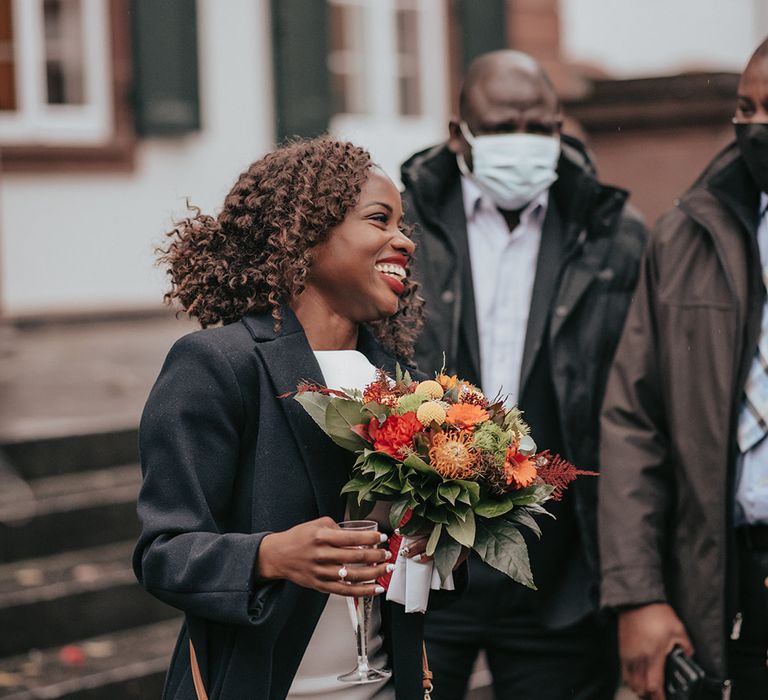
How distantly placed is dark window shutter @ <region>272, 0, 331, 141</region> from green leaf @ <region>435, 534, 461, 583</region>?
26.6 ft

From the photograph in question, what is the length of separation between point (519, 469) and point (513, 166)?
1726mm

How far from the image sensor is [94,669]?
5215mm

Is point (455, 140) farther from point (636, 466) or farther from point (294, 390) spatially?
point (294, 390)

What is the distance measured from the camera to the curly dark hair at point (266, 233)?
2885mm

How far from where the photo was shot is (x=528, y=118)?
430 centimetres

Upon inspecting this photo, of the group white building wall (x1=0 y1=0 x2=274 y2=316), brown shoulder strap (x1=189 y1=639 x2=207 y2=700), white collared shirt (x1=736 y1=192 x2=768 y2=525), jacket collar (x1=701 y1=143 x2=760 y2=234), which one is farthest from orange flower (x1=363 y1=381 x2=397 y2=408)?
white building wall (x1=0 y1=0 x2=274 y2=316)

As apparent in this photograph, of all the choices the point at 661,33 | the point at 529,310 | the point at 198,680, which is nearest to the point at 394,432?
the point at 198,680

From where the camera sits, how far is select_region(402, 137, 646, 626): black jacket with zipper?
404 cm

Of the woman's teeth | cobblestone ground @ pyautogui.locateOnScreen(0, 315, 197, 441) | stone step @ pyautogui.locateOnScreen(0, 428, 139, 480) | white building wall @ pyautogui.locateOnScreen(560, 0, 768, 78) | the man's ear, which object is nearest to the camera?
the woman's teeth

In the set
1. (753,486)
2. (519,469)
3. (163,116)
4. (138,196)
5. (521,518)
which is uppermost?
(163,116)

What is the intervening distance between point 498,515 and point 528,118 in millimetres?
1960

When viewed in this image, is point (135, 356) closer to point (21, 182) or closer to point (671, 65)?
point (21, 182)

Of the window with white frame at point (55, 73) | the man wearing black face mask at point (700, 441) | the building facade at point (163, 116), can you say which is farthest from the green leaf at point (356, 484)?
the window with white frame at point (55, 73)

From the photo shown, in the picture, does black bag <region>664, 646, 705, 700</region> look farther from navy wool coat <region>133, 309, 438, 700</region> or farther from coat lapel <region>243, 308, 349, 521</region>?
coat lapel <region>243, 308, 349, 521</region>
